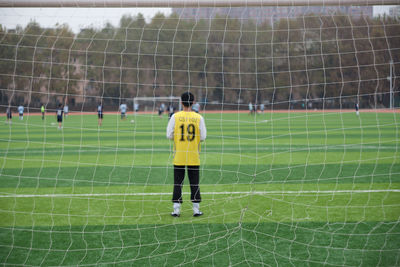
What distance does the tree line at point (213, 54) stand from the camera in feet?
20.1

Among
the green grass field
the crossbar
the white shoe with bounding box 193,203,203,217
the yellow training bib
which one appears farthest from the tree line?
the green grass field

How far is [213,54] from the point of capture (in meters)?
40.2

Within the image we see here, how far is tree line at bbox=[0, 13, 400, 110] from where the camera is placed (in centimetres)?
612

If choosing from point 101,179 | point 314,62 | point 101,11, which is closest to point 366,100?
point 314,62

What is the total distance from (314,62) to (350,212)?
88.4 ft

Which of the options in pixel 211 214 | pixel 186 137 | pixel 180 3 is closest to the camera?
pixel 180 3

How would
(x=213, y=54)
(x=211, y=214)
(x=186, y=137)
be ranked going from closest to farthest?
(x=186, y=137)
(x=211, y=214)
(x=213, y=54)

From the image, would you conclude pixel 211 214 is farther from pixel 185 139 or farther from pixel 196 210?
pixel 185 139

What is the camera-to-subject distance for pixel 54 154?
1250 cm

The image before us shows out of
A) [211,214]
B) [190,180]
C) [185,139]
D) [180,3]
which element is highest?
[180,3]

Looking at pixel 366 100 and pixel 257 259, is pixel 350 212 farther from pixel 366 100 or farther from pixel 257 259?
pixel 366 100

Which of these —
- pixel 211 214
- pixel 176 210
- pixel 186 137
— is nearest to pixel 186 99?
pixel 186 137

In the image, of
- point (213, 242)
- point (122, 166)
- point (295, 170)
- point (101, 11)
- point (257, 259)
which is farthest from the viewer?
point (122, 166)

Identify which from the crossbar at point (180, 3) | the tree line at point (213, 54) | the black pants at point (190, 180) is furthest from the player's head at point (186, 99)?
the crossbar at point (180, 3)
